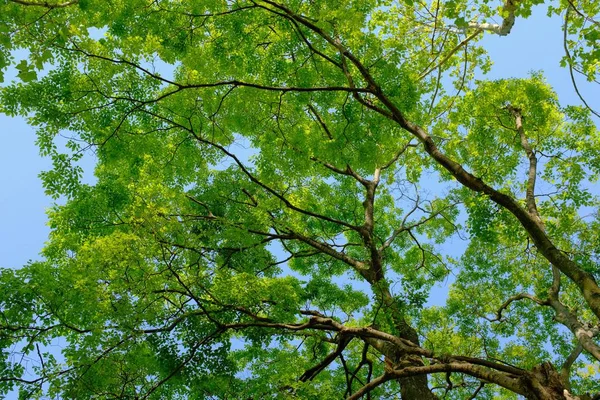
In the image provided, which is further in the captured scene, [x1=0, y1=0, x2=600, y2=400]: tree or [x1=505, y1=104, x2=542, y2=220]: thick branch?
[x1=505, y1=104, x2=542, y2=220]: thick branch

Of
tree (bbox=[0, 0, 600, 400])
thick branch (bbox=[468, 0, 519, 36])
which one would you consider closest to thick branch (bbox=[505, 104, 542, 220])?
tree (bbox=[0, 0, 600, 400])

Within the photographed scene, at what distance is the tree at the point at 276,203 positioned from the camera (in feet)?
16.6

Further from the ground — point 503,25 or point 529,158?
point 503,25

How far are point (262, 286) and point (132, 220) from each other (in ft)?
7.35

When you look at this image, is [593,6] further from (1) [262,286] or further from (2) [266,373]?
(2) [266,373]

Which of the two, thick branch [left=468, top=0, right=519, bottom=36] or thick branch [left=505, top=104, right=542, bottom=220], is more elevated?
thick branch [left=468, top=0, right=519, bottom=36]

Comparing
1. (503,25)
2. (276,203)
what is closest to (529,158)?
(503,25)

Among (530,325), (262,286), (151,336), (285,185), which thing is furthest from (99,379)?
(530,325)

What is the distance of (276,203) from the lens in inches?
335

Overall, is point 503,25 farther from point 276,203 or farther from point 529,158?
point 276,203

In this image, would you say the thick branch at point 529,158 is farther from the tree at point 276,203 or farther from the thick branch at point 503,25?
the thick branch at point 503,25

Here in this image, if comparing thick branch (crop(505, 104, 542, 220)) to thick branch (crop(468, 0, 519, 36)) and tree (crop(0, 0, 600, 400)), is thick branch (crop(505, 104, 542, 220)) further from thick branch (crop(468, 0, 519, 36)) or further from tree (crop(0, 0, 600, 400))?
thick branch (crop(468, 0, 519, 36))

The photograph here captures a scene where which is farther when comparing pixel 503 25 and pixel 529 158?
pixel 529 158

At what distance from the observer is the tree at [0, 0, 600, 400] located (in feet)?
16.6
